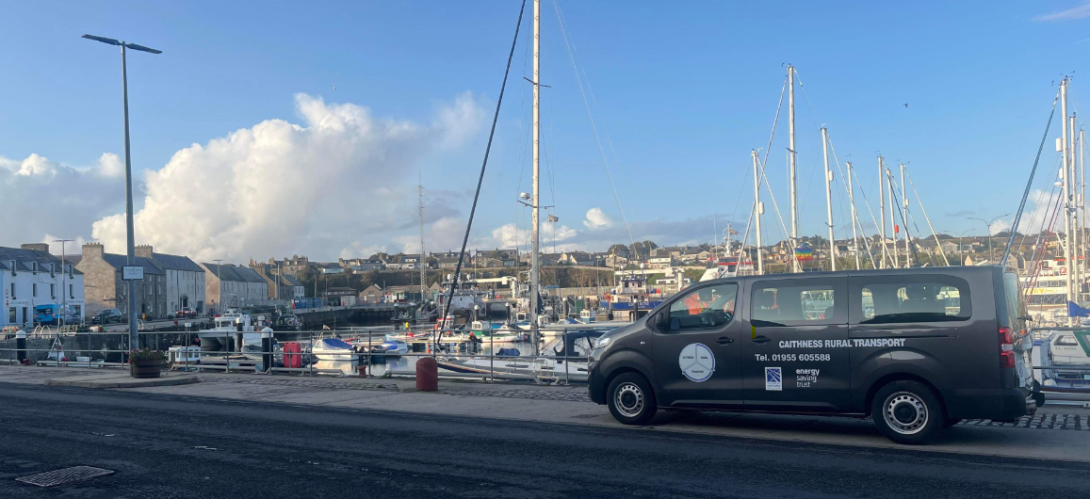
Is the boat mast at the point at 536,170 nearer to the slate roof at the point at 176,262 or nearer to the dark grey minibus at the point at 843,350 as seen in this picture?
the dark grey minibus at the point at 843,350

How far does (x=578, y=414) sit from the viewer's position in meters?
11.9

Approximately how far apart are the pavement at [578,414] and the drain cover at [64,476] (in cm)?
513

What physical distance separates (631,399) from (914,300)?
3.80 m

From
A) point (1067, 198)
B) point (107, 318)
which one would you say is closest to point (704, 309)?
point (1067, 198)

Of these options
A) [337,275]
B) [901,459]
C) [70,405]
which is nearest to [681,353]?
[901,459]

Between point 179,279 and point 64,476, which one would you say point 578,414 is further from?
point 179,279

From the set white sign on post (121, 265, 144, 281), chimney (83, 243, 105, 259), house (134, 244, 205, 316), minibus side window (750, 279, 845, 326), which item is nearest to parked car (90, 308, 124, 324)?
chimney (83, 243, 105, 259)

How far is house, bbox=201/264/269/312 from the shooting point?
4341 inches

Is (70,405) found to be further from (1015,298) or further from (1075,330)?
(1075,330)

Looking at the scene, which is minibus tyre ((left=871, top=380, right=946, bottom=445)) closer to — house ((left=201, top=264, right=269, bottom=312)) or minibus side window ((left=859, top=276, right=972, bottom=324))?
minibus side window ((left=859, top=276, right=972, bottom=324))

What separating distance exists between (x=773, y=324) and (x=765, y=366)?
0.53m

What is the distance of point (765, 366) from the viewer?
9633 mm

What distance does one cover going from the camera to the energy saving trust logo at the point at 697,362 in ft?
32.8

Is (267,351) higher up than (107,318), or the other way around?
(107,318)
